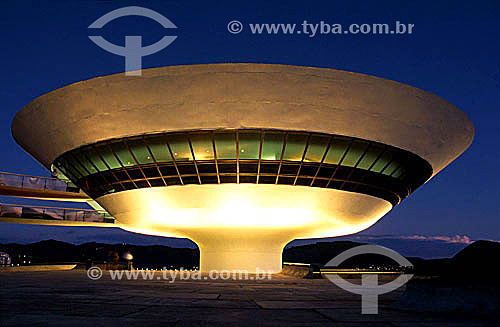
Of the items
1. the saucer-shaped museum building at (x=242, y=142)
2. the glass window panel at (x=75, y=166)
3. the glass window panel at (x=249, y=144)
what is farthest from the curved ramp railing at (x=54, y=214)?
the glass window panel at (x=249, y=144)

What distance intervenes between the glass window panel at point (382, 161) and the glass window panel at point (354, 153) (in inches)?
50.9

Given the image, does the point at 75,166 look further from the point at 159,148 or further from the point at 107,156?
the point at 159,148

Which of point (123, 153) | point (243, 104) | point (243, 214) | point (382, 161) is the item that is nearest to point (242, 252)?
point (243, 214)

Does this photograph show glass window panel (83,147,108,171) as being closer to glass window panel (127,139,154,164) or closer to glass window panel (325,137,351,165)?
glass window panel (127,139,154,164)

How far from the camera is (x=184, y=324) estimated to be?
15.1 ft

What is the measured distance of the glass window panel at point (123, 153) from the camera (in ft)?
65.3

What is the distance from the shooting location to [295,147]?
1897 centimetres

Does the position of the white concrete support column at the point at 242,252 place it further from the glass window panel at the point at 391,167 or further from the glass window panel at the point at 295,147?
the glass window panel at the point at 391,167

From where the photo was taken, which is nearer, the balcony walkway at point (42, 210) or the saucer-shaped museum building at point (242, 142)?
the saucer-shaped museum building at point (242, 142)

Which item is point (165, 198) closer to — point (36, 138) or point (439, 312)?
point (36, 138)

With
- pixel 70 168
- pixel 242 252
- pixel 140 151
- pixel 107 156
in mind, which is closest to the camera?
pixel 140 151

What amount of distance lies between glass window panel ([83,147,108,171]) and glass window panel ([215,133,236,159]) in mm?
6278

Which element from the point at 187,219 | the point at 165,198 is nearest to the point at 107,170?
the point at 165,198

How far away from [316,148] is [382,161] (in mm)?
3828
